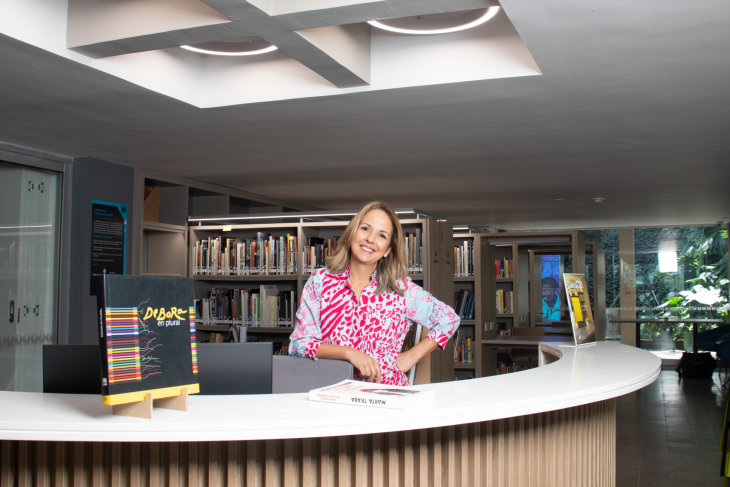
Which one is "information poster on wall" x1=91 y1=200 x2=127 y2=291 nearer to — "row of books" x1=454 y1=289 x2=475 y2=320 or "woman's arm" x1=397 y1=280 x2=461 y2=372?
"row of books" x1=454 y1=289 x2=475 y2=320

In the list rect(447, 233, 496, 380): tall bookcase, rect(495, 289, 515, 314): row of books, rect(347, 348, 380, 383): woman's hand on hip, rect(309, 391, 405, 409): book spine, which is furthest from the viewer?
rect(495, 289, 515, 314): row of books

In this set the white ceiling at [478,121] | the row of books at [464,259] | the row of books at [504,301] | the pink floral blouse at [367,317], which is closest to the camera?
the pink floral blouse at [367,317]

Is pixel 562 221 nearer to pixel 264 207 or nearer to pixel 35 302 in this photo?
pixel 264 207

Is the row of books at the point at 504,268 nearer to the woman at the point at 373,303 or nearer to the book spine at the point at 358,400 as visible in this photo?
the woman at the point at 373,303

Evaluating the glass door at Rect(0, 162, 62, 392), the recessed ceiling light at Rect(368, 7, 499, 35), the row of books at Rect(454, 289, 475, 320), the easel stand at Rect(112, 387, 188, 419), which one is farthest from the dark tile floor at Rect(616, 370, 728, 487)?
the glass door at Rect(0, 162, 62, 392)

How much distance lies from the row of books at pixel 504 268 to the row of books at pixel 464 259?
52.3 inches

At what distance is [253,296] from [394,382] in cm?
373

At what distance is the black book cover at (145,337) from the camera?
1.45 meters

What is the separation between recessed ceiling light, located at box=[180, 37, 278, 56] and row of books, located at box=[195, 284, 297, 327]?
99.6 inches

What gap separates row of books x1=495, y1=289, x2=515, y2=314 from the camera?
25.5ft

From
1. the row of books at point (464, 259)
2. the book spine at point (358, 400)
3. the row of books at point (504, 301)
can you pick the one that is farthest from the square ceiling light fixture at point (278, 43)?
the row of books at point (504, 301)

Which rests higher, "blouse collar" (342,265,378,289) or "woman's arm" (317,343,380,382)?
"blouse collar" (342,265,378,289)

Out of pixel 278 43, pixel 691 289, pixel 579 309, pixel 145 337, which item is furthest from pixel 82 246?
pixel 691 289

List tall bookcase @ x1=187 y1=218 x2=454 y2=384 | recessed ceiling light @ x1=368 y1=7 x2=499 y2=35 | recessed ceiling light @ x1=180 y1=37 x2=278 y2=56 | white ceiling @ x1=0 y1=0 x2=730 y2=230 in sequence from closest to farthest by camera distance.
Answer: white ceiling @ x1=0 y1=0 x2=730 y2=230
recessed ceiling light @ x1=368 y1=7 x2=499 y2=35
recessed ceiling light @ x1=180 y1=37 x2=278 y2=56
tall bookcase @ x1=187 y1=218 x2=454 y2=384
